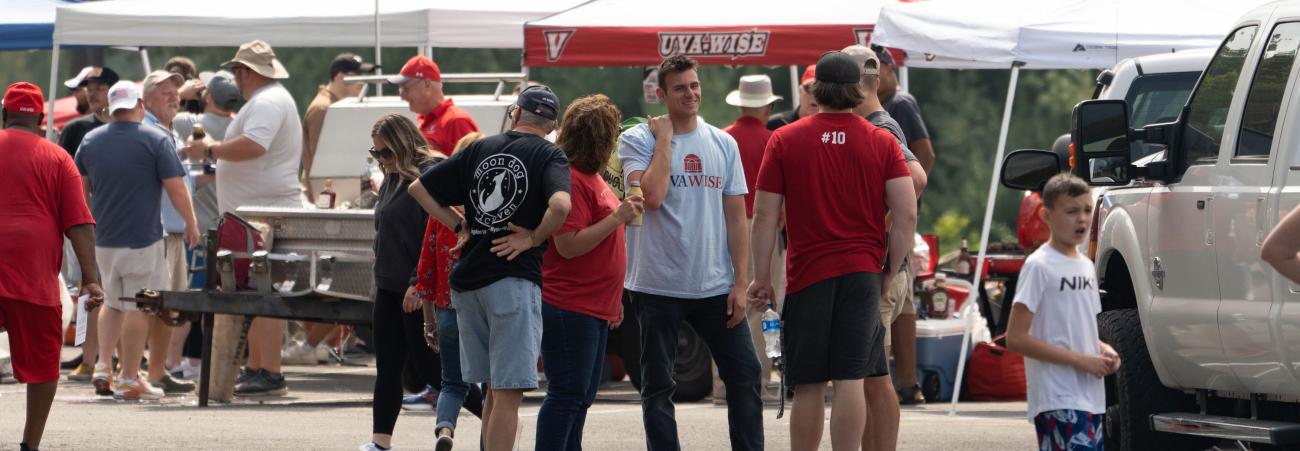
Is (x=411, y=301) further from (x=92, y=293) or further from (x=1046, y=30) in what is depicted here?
(x=1046, y=30)

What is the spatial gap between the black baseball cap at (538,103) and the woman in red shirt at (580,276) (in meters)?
0.09

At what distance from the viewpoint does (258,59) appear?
41.4 ft

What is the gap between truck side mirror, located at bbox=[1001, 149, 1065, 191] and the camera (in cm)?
884

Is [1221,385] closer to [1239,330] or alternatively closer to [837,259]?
[1239,330]

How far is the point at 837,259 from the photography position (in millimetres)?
7266

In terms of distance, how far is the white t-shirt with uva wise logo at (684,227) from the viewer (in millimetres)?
7723

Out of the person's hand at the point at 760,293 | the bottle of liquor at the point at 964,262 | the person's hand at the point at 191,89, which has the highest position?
the person's hand at the point at 191,89

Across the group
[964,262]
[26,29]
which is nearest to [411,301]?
[964,262]

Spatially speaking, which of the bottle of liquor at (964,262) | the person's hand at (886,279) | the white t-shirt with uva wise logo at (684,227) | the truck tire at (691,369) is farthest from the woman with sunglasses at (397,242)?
the bottle of liquor at (964,262)

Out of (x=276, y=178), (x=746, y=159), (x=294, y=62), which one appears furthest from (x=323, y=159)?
(x=294, y=62)

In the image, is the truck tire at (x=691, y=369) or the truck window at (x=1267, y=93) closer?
the truck window at (x=1267, y=93)

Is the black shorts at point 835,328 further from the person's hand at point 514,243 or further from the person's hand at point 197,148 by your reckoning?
the person's hand at point 197,148

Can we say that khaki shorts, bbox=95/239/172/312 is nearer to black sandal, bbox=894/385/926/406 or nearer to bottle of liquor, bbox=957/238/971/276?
black sandal, bbox=894/385/926/406

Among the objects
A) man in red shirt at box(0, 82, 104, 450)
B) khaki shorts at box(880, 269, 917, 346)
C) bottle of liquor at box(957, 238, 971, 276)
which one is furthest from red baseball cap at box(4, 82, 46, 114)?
bottle of liquor at box(957, 238, 971, 276)
